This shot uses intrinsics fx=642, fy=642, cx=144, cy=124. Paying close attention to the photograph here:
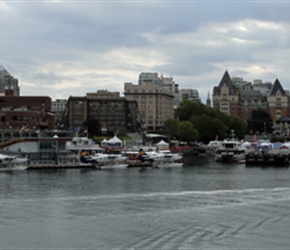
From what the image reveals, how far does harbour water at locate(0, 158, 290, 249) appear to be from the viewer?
3369 cm

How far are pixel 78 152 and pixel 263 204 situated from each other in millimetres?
51086

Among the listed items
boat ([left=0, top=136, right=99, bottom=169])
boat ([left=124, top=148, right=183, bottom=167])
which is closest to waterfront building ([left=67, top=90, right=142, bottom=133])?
boat ([left=124, top=148, right=183, bottom=167])

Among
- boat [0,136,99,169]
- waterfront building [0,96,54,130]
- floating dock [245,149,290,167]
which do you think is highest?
waterfront building [0,96,54,130]

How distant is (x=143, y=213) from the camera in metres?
41.8

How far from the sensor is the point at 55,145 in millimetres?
88938

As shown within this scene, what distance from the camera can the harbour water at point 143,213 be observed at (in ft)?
111

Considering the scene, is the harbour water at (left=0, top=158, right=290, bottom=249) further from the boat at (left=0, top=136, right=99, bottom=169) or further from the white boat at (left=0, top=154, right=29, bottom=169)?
the boat at (left=0, top=136, right=99, bottom=169)

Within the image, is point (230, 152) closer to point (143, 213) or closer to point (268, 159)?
point (268, 159)

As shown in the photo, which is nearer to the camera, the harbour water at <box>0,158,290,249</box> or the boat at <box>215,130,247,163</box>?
the harbour water at <box>0,158,290,249</box>

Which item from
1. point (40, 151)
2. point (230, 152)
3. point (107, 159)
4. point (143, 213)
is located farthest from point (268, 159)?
point (143, 213)

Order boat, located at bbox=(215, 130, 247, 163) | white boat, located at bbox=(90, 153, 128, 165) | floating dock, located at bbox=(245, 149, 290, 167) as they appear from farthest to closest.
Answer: boat, located at bbox=(215, 130, 247, 163) < floating dock, located at bbox=(245, 149, 290, 167) < white boat, located at bbox=(90, 153, 128, 165)

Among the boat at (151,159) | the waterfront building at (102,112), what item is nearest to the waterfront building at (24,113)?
the waterfront building at (102,112)

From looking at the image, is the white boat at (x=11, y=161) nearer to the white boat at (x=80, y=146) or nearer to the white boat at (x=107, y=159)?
the white boat at (x=107, y=159)

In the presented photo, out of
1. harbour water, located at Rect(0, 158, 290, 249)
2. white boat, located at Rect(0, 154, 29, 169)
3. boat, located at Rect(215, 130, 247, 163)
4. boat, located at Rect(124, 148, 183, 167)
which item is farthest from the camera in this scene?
boat, located at Rect(215, 130, 247, 163)
